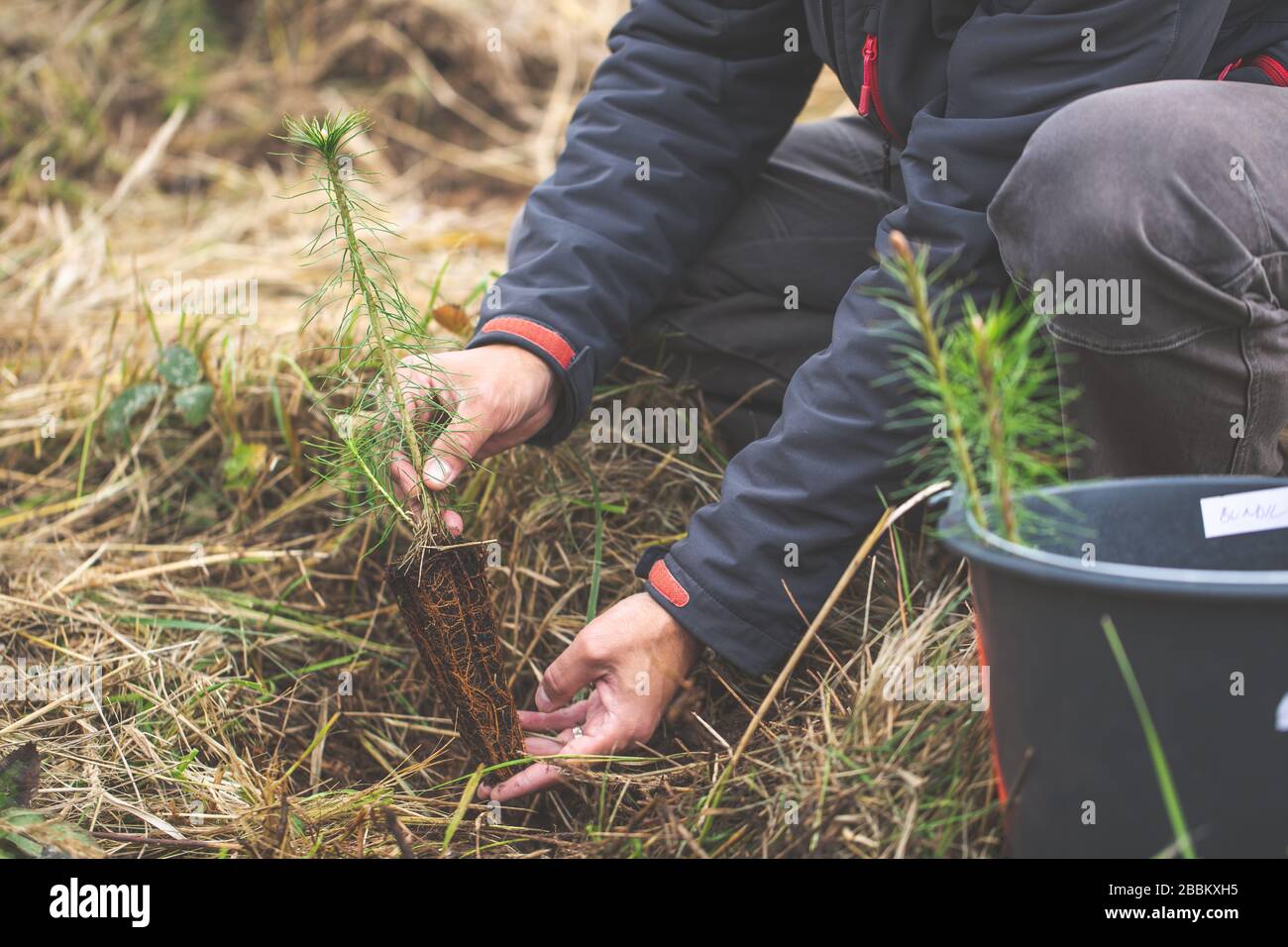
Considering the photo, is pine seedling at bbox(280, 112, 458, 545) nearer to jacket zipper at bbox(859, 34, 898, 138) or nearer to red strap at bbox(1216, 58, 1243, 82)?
jacket zipper at bbox(859, 34, 898, 138)

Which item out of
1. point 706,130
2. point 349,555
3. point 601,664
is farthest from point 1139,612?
point 349,555

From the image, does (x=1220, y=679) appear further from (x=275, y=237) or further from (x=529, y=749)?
(x=275, y=237)

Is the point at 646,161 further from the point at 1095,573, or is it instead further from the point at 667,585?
the point at 1095,573

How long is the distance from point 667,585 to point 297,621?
32.6 inches

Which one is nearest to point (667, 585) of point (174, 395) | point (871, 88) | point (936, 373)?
point (936, 373)

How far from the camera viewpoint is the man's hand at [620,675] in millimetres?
1482

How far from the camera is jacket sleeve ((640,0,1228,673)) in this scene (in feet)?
4.45

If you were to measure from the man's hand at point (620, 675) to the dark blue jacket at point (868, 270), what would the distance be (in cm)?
4

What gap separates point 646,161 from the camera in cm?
192

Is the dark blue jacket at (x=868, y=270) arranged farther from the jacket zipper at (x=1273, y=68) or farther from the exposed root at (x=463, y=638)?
the exposed root at (x=463, y=638)

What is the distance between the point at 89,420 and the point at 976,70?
6.07ft

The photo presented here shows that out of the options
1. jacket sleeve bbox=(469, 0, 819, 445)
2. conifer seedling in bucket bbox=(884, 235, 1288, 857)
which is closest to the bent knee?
conifer seedling in bucket bbox=(884, 235, 1288, 857)

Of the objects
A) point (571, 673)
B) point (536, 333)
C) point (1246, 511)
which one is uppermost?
point (536, 333)

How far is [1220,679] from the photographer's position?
951 millimetres
